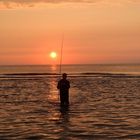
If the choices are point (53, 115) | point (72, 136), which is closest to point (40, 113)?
point (53, 115)

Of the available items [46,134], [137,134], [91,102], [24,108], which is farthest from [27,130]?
[91,102]

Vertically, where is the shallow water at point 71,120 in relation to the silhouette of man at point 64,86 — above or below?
below

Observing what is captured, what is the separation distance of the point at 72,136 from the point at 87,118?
14.6ft

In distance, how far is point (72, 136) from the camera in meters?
15.9

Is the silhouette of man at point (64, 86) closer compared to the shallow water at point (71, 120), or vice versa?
the shallow water at point (71, 120)

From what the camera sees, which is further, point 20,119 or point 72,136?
point 20,119

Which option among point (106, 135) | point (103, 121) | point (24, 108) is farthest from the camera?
point (24, 108)

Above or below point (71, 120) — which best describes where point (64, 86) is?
above

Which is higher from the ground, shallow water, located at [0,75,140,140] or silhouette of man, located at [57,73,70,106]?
silhouette of man, located at [57,73,70,106]

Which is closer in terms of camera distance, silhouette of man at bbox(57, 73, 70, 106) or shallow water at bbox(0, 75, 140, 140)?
shallow water at bbox(0, 75, 140, 140)

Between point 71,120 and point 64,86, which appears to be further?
point 64,86

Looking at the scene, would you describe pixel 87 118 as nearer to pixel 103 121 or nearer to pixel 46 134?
pixel 103 121

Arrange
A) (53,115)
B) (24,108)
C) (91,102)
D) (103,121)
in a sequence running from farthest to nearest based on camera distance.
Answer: (91,102), (24,108), (53,115), (103,121)

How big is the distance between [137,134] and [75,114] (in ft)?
20.2
